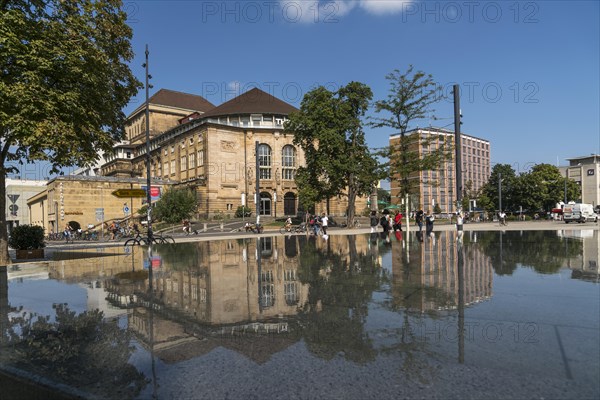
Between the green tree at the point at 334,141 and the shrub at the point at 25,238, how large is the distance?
28.5 m

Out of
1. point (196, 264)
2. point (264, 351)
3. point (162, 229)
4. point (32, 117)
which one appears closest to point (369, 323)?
point (264, 351)

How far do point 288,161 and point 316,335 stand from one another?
66.6 meters

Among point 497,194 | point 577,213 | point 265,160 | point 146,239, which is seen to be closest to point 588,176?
point 497,194

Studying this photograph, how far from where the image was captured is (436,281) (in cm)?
801

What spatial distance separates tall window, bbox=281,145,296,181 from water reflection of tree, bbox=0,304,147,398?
64252 mm

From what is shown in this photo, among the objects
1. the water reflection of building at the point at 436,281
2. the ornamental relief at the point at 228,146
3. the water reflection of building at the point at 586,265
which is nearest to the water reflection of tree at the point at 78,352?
the water reflection of building at the point at 436,281

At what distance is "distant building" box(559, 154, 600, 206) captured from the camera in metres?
106

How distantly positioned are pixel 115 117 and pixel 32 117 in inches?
171

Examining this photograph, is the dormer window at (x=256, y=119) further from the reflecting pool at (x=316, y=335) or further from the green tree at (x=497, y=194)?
the reflecting pool at (x=316, y=335)

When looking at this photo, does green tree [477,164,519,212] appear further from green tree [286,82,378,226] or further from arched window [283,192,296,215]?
green tree [286,82,378,226]

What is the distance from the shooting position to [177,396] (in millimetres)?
3217

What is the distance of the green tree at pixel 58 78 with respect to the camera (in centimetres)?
1216

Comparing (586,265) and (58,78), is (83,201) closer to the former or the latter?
(58,78)

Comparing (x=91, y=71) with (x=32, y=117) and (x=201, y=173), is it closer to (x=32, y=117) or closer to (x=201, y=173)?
(x=32, y=117)
